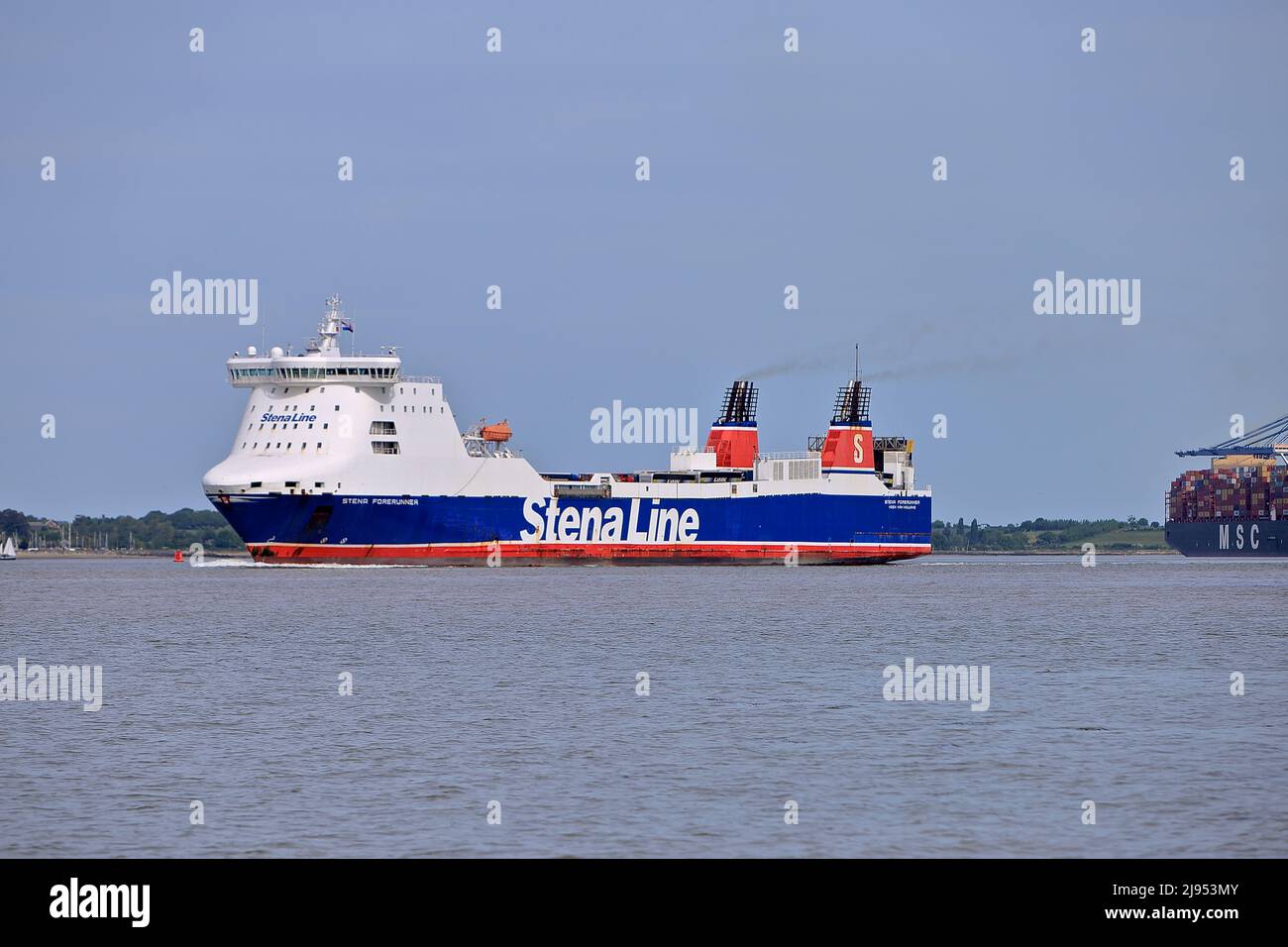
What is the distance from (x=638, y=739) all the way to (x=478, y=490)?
56.6m

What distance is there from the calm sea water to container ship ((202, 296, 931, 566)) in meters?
25.7

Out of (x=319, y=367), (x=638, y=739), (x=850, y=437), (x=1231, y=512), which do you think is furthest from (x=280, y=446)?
(x=1231, y=512)

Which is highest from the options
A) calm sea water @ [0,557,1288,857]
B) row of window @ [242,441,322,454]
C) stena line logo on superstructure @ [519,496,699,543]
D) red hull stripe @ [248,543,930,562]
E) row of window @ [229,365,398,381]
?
row of window @ [229,365,398,381]

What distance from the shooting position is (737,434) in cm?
9344

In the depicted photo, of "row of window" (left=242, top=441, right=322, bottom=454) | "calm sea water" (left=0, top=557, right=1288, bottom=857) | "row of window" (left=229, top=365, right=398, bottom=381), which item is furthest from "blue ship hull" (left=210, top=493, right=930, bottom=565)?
"calm sea water" (left=0, top=557, right=1288, bottom=857)

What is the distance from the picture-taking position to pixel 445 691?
30.4 m

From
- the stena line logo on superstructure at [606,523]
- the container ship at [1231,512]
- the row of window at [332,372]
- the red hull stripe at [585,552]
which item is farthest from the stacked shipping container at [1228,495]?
the row of window at [332,372]

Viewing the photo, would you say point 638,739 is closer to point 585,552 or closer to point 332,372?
point 332,372

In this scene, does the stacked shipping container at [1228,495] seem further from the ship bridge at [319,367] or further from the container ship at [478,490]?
the ship bridge at [319,367]

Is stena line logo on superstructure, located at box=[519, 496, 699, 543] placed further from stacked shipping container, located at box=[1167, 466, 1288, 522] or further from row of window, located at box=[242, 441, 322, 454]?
A: stacked shipping container, located at box=[1167, 466, 1288, 522]

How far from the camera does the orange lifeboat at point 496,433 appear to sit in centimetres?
8250

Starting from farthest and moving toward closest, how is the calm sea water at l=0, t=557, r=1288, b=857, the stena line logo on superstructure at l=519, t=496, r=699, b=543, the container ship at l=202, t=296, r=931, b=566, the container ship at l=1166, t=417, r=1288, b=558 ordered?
the container ship at l=1166, t=417, r=1288, b=558, the stena line logo on superstructure at l=519, t=496, r=699, b=543, the container ship at l=202, t=296, r=931, b=566, the calm sea water at l=0, t=557, r=1288, b=857

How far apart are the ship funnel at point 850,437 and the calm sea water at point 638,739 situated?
42.0 metres

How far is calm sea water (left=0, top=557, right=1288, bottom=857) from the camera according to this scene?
17.7 metres
